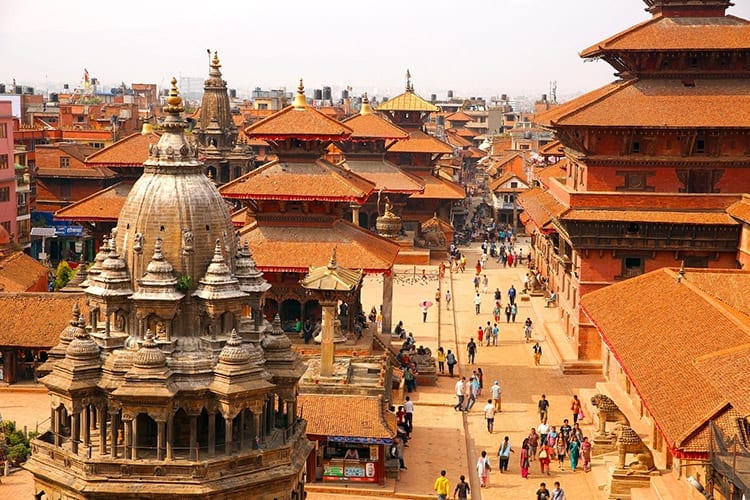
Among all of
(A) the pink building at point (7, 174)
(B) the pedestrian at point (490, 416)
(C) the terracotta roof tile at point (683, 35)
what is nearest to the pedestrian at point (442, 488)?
(B) the pedestrian at point (490, 416)

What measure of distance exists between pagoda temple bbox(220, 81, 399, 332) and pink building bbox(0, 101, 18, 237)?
81.1 ft

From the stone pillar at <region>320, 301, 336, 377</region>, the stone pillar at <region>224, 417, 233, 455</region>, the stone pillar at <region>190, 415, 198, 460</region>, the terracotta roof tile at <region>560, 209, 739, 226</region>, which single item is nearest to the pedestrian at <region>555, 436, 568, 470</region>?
the stone pillar at <region>320, 301, 336, 377</region>

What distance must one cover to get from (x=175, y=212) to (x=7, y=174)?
44.9 meters

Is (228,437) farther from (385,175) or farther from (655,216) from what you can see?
(385,175)

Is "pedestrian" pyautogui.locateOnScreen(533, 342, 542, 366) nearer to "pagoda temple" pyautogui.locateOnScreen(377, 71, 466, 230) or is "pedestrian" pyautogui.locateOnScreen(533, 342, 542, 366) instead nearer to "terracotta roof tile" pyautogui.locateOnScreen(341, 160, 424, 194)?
"terracotta roof tile" pyautogui.locateOnScreen(341, 160, 424, 194)

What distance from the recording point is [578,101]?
4628 centimetres

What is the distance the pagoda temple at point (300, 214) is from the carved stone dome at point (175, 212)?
18.0m

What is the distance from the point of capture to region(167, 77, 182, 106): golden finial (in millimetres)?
20297

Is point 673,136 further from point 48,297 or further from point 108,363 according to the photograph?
point 108,363

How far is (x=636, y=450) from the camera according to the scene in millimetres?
26438

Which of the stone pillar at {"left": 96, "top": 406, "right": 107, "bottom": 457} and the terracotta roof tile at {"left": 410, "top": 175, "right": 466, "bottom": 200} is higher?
the terracotta roof tile at {"left": 410, "top": 175, "right": 466, "bottom": 200}

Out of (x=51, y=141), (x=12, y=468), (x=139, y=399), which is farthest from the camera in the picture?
(x=51, y=141)

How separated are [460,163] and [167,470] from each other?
297ft

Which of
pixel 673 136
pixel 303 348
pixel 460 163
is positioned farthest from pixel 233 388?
pixel 460 163
